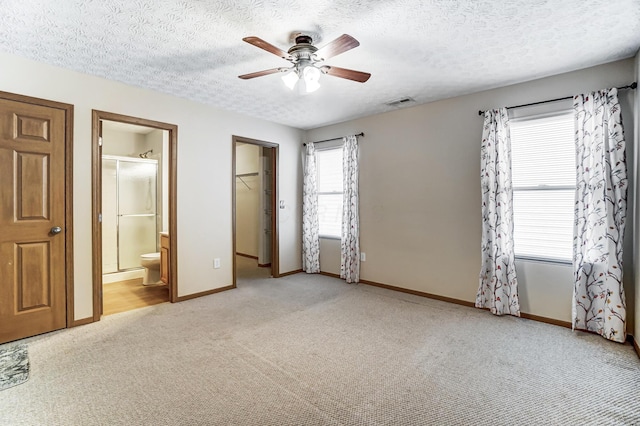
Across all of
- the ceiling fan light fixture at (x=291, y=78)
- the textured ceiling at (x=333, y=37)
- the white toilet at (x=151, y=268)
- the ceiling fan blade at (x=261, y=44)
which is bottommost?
the white toilet at (x=151, y=268)

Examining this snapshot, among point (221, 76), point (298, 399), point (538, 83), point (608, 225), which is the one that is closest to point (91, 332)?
point (298, 399)

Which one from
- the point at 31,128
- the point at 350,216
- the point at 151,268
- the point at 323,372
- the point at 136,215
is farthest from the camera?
the point at 136,215

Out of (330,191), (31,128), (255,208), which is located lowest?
(255,208)

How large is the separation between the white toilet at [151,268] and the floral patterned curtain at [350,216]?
8.83ft

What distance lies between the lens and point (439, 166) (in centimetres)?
387

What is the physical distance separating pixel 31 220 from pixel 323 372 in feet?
9.31

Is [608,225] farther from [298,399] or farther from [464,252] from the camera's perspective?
[298,399]

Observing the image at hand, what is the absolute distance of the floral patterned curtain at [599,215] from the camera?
2.69 metres

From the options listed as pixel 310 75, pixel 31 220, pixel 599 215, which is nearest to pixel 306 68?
→ pixel 310 75

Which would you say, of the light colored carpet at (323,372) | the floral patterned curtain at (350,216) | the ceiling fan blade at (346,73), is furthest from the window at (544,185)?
the floral patterned curtain at (350,216)

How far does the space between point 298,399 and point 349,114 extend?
3692 mm

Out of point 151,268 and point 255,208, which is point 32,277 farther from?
point 255,208

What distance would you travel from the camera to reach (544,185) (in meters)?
3.14

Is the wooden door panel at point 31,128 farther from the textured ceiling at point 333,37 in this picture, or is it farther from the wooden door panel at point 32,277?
the wooden door panel at point 32,277
